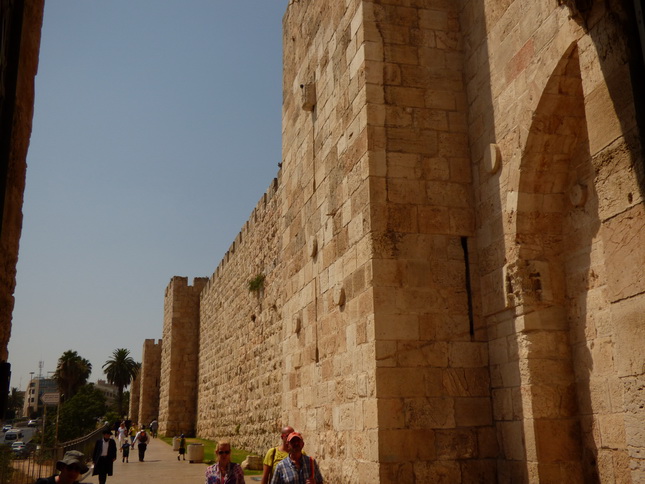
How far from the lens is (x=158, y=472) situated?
1263cm

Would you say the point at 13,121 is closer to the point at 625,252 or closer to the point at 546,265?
the point at 625,252

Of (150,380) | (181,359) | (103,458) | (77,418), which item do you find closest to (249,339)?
(103,458)

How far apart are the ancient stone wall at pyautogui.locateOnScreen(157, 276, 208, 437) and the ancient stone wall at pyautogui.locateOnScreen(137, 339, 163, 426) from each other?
22.8ft

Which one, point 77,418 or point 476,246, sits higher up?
point 476,246

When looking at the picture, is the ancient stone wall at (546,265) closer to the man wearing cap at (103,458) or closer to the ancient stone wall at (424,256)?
the ancient stone wall at (424,256)

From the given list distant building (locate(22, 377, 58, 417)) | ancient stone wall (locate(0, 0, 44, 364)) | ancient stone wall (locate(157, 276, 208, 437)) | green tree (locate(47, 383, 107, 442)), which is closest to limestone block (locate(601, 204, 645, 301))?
ancient stone wall (locate(0, 0, 44, 364))

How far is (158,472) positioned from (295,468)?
29.7ft

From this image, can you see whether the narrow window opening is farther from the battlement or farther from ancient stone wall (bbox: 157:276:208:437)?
Result: ancient stone wall (bbox: 157:276:208:437)

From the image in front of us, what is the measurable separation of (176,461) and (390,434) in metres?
10.9

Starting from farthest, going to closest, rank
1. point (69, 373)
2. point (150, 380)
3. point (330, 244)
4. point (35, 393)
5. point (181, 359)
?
point (35, 393) < point (69, 373) < point (150, 380) < point (181, 359) < point (330, 244)

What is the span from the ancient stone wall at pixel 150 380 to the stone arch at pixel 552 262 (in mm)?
30520

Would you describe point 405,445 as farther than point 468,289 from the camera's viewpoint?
No

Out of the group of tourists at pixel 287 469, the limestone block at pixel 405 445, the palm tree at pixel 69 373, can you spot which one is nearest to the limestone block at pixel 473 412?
the limestone block at pixel 405 445

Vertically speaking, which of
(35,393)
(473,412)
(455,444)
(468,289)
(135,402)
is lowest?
(455,444)
